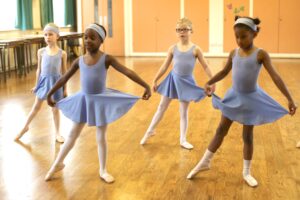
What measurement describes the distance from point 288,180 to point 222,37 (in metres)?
9.48

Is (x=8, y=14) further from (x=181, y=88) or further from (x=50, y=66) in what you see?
(x=181, y=88)

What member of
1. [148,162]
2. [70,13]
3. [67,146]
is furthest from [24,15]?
[67,146]

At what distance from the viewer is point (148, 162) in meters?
3.46

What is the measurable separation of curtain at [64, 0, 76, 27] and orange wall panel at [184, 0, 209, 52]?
3.42 metres

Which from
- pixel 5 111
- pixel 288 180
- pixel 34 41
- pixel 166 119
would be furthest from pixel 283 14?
pixel 288 180

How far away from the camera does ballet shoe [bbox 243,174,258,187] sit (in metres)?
2.92

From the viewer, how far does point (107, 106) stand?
9.48ft

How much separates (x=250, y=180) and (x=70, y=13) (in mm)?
10626

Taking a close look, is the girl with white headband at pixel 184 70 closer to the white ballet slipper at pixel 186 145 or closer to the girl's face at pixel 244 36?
the white ballet slipper at pixel 186 145

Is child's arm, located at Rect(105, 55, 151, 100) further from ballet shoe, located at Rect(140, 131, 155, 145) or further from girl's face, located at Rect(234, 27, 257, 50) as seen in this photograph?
ballet shoe, located at Rect(140, 131, 155, 145)

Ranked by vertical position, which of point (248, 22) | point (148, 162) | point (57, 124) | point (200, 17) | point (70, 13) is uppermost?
point (70, 13)

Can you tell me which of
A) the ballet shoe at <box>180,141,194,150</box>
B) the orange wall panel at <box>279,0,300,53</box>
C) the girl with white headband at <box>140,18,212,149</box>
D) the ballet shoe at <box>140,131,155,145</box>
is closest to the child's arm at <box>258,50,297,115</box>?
the girl with white headband at <box>140,18,212,149</box>

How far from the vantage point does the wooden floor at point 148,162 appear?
284cm

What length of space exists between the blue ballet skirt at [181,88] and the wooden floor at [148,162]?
1.63 ft
